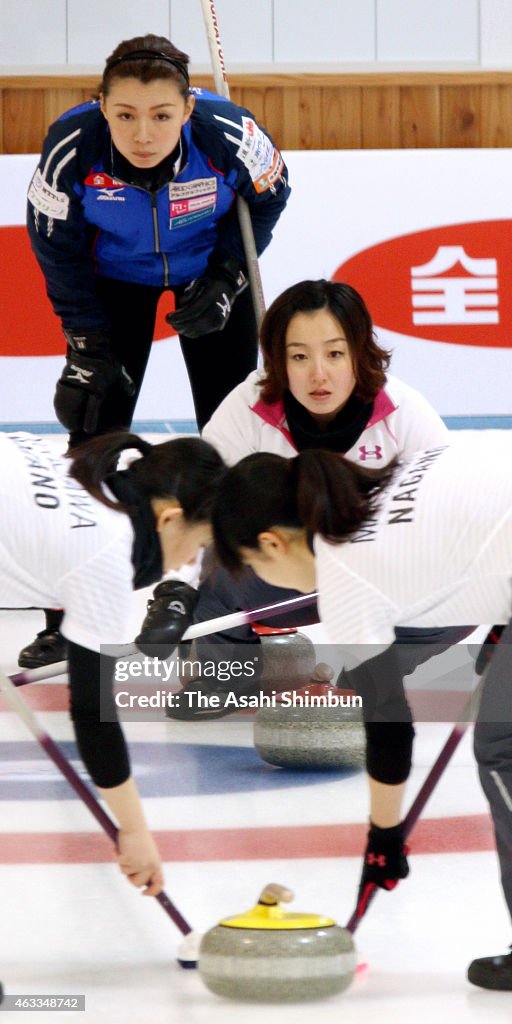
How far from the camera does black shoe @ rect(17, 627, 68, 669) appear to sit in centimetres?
301

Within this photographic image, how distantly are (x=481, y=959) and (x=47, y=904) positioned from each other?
612mm

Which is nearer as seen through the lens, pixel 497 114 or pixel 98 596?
pixel 98 596

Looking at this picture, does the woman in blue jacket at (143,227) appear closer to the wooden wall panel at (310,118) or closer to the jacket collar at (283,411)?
the jacket collar at (283,411)

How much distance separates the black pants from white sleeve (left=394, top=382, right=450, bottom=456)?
22.1 inches

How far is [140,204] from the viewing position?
9.32 feet

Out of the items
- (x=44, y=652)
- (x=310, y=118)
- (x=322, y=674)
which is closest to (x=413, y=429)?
(x=322, y=674)

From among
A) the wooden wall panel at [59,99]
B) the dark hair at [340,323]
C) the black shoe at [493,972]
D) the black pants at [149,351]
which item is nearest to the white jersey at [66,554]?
the black shoe at [493,972]

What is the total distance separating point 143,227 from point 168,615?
0.81 meters

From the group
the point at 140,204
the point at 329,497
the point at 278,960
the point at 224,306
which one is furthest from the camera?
the point at 224,306

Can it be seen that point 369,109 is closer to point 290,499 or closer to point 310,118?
point 310,118

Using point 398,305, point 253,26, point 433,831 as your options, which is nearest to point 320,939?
point 433,831

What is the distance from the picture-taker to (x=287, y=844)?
86.4 inches

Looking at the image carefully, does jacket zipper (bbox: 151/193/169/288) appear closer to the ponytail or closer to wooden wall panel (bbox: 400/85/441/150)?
the ponytail

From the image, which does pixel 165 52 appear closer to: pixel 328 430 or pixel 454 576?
pixel 328 430
